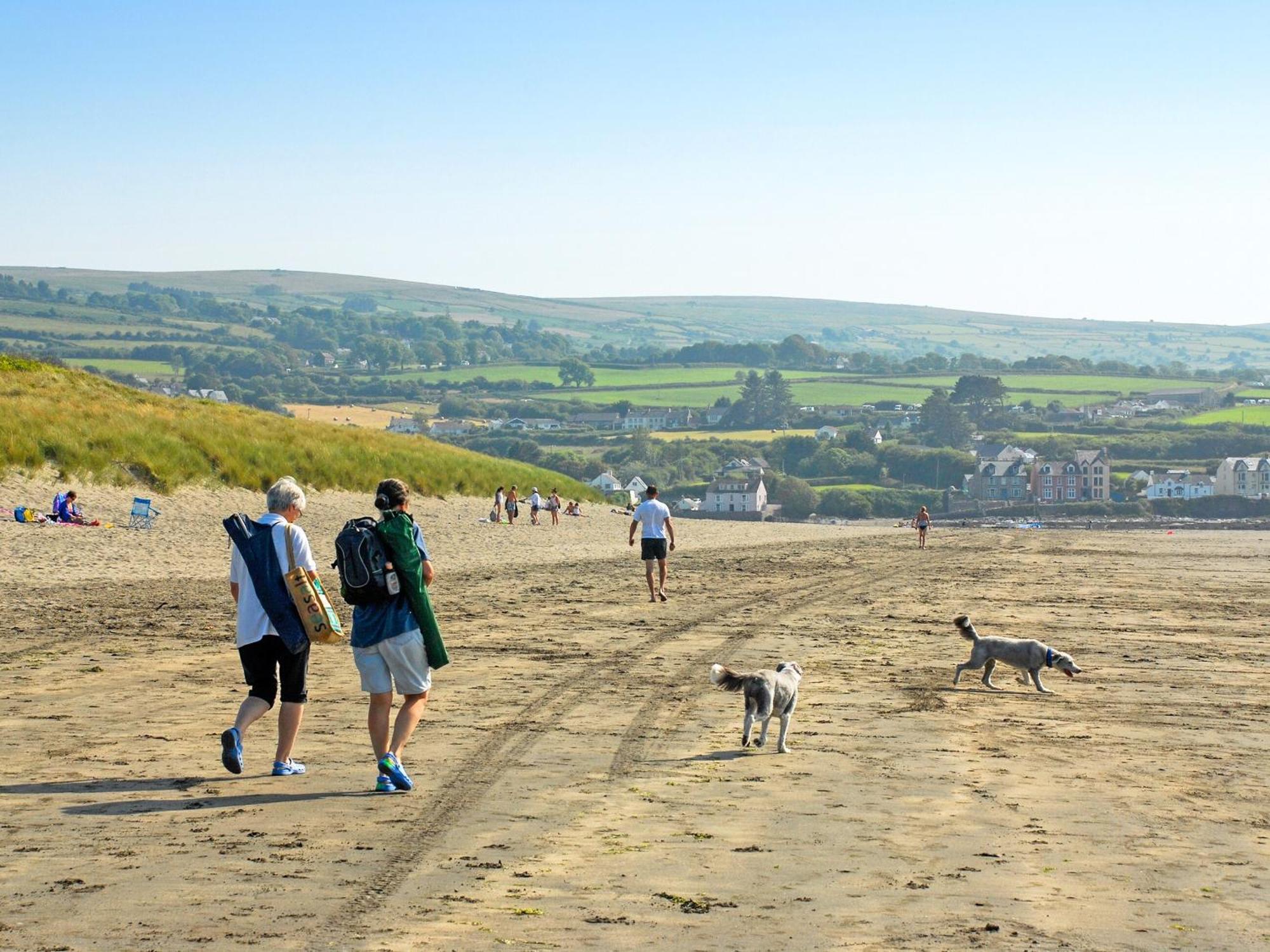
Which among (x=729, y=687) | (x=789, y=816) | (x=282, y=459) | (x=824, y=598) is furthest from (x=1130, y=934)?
(x=282, y=459)

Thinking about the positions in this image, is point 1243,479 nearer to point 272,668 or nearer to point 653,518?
point 653,518

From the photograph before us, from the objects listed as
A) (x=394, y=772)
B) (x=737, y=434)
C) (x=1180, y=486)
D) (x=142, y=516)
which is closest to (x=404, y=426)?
(x=737, y=434)

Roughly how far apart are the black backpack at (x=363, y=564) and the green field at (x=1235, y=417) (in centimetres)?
13744

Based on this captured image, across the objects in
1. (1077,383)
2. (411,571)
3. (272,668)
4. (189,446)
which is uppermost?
(411,571)

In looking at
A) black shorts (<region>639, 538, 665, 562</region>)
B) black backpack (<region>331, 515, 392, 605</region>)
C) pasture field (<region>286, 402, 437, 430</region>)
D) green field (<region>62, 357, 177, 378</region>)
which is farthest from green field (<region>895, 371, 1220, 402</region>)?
black backpack (<region>331, 515, 392, 605</region>)

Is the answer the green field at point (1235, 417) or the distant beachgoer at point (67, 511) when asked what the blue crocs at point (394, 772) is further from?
the green field at point (1235, 417)

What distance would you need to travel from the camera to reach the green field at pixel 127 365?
15675cm

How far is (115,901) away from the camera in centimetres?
621

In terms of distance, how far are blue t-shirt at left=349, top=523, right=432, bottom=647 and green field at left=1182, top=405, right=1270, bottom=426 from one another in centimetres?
13729

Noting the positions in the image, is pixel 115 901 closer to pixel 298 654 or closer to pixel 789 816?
pixel 298 654

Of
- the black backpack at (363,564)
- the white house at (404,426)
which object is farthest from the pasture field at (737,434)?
the black backpack at (363,564)

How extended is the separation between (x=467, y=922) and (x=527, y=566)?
21750 mm

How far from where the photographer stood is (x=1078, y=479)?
112 m

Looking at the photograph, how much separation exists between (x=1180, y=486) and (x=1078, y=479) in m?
7.20
